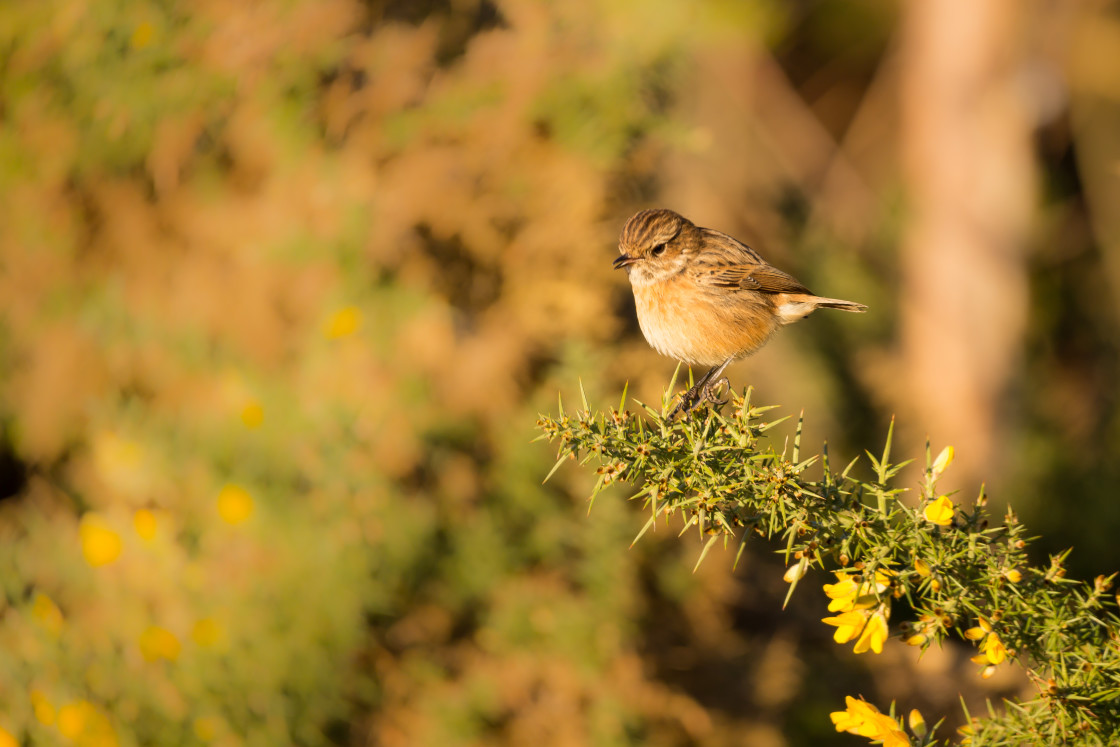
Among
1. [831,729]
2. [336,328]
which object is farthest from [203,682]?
[831,729]

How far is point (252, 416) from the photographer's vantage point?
370cm

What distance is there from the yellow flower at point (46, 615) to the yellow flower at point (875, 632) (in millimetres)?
3038

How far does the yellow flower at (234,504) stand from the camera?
3.54 meters

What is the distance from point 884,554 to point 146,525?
3.15 meters

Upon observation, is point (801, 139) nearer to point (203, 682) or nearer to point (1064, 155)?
point (1064, 155)

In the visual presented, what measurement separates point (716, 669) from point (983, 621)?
7.93 ft

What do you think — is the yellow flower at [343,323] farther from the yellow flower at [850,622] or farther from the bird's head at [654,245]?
the yellow flower at [850,622]

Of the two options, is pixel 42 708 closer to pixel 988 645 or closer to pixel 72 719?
→ pixel 72 719

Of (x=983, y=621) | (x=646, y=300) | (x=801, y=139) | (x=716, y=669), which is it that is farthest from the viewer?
(x=801, y=139)

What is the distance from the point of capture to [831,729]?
3.44 m

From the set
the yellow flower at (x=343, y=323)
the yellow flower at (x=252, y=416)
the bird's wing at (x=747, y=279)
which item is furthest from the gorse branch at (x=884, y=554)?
the yellow flower at (x=252, y=416)

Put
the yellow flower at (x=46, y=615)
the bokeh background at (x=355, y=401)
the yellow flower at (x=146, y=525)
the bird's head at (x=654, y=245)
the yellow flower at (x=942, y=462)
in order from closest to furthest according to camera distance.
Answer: the yellow flower at (x=942, y=462), the bird's head at (x=654, y=245), the yellow flower at (x=46, y=615), the bokeh background at (x=355, y=401), the yellow flower at (x=146, y=525)

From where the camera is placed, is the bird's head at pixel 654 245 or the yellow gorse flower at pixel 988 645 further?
the bird's head at pixel 654 245

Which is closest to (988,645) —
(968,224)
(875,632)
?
(875,632)
